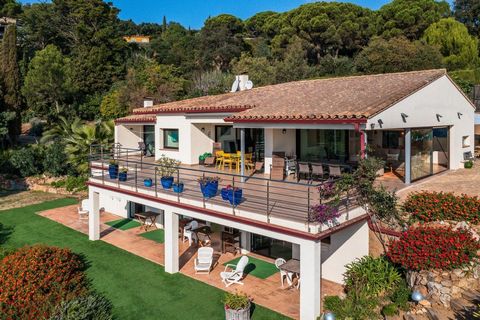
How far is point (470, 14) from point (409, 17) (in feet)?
80.4

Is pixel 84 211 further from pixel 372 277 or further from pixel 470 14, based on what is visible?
pixel 470 14

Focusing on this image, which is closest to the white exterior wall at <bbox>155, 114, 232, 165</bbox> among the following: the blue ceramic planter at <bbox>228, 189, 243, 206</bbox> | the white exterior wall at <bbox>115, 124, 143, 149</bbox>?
the white exterior wall at <bbox>115, 124, 143, 149</bbox>

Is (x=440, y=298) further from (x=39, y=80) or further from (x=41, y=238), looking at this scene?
(x=39, y=80)

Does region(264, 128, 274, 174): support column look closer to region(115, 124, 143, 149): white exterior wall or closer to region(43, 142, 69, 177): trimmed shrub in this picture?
region(115, 124, 143, 149): white exterior wall

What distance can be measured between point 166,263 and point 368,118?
960cm

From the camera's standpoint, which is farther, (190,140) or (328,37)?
(328,37)

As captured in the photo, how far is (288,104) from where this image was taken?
1834 cm

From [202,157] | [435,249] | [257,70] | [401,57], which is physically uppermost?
[257,70]

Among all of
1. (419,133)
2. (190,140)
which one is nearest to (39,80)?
(190,140)

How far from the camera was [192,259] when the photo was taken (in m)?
16.7

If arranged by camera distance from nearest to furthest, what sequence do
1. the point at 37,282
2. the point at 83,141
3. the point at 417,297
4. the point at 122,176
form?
the point at 417,297
the point at 37,282
the point at 122,176
the point at 83,141

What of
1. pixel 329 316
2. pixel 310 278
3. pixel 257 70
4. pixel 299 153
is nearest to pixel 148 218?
pixel 299 153

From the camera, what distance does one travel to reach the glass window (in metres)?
24.7

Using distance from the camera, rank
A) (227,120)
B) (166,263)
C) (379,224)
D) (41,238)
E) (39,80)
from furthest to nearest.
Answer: (39,80) → (41,238) → (227,120) → (166,263) → (379,224)
